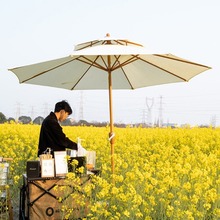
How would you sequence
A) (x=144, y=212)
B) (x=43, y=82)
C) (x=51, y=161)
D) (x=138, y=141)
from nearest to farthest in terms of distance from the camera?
(x=144, y=212)
(x=51, y=161)
(x=43, y=82)
(x=138, y=141)

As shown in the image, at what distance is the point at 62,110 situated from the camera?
5262 mm

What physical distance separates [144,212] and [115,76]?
3.02m

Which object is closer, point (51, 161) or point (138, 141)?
point (51, 161)

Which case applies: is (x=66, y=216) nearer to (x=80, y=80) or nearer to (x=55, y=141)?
(x=55, y=141)

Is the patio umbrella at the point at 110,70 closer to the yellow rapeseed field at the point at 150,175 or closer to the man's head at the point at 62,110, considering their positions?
the man's head at the point at 62,110

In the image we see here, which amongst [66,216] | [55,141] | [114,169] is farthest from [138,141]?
[66,216]

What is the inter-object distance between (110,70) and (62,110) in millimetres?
1092

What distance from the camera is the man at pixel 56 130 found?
5.21 meters

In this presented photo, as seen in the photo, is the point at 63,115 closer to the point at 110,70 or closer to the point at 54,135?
the point at 54,135

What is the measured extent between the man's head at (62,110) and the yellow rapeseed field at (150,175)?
74 centimetres

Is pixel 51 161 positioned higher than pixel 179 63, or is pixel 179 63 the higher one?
pixel 179 63

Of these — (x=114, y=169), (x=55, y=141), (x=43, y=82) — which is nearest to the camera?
(x=55, y=141)

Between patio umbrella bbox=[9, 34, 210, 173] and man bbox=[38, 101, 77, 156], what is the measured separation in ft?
2.63

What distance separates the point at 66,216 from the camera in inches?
177
